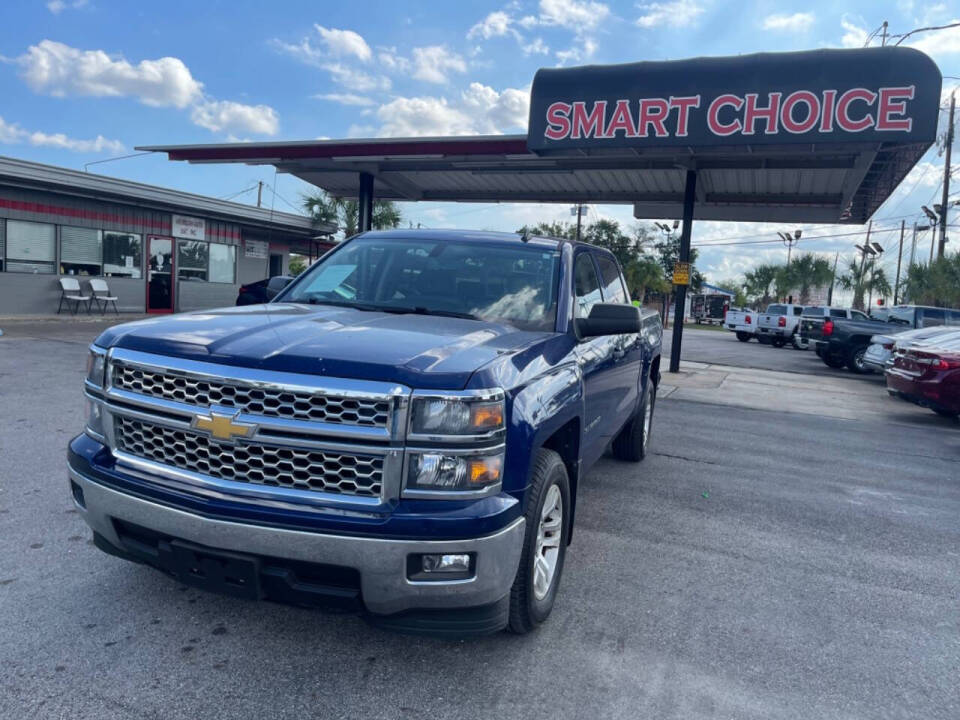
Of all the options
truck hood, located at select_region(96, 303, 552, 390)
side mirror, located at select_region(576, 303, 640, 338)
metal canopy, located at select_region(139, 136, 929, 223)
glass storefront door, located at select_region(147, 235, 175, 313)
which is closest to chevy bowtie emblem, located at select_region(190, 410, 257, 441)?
truck hood, located at select_region(96, 303, 552, 390)

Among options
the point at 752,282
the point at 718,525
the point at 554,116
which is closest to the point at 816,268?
the point at 752,282

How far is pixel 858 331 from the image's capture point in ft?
59.5

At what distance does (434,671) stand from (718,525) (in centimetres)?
282

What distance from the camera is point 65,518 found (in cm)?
441

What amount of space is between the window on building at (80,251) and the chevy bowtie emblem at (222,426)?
20153 mm

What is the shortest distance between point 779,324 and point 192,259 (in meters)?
22.6

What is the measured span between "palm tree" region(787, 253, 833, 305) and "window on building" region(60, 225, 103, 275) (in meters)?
50.3

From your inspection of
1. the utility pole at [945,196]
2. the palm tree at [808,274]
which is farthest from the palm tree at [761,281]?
the utility pole at [945,196]

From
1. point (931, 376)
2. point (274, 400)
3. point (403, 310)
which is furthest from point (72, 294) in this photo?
point (274, 400)

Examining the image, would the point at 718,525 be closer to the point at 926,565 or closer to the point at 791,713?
the point at 926,565

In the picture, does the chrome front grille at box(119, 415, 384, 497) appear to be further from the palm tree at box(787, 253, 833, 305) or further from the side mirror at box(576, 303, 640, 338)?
the palm tree at box(787, 253, 833, 305)

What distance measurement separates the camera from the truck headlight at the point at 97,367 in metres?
3.07

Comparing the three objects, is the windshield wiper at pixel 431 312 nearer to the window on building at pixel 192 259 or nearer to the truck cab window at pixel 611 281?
the truck cab window at pixel 611 281

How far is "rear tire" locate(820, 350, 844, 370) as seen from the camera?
18820 millimetres
